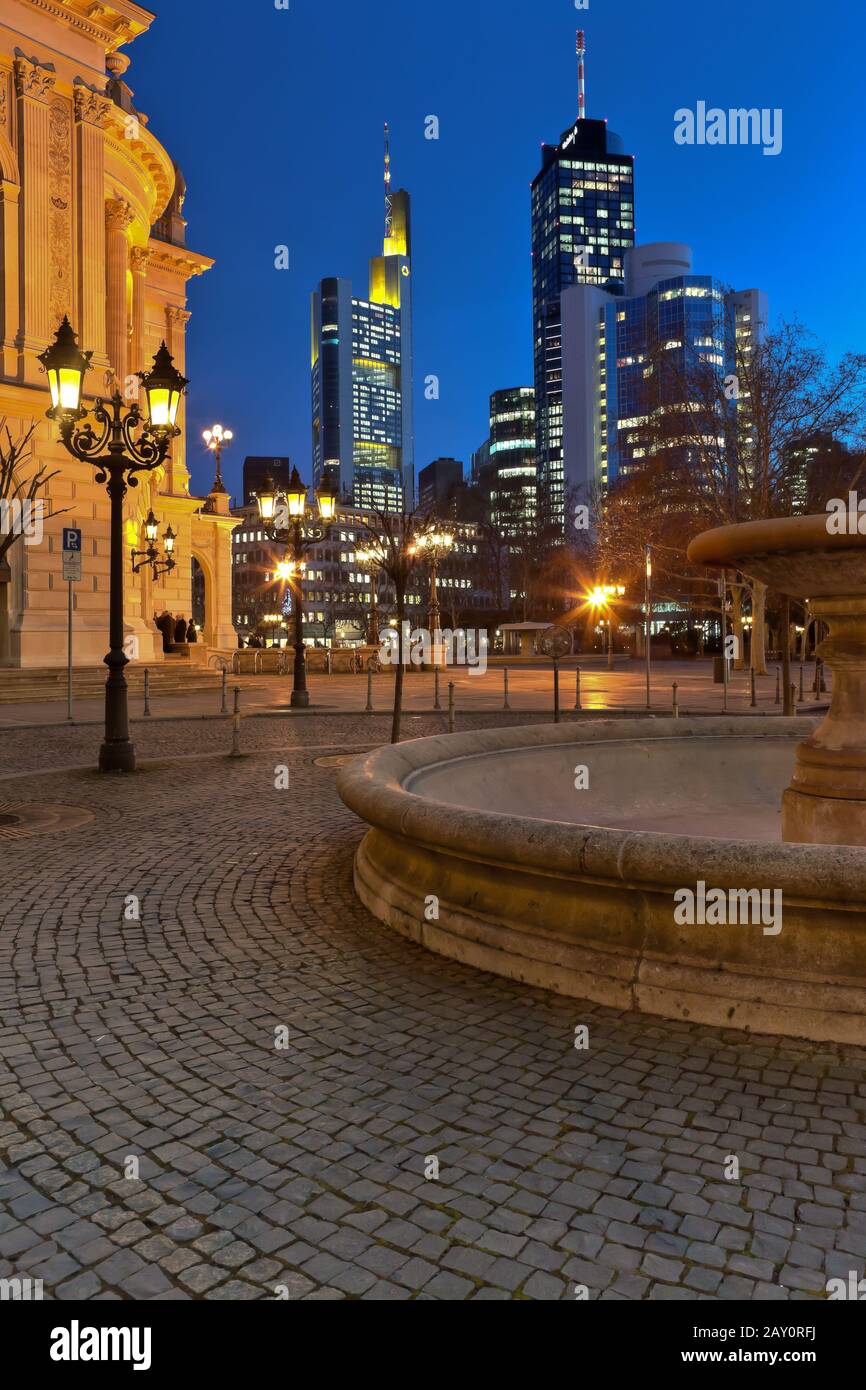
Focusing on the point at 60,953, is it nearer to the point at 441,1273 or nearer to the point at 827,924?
the point at 441,1273

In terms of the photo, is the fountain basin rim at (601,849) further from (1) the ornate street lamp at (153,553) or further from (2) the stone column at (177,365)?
(2) the stone column at (177,365)

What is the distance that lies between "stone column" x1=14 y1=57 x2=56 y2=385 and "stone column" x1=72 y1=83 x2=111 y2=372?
1.15 meters

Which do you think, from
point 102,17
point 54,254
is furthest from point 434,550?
point 102,17

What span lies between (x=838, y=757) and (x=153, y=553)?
36.5 meters

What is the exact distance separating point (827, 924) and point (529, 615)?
305 ft

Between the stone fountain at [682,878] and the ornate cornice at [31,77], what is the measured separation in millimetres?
31897

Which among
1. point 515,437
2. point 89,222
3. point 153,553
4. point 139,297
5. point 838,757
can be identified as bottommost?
point 838,757

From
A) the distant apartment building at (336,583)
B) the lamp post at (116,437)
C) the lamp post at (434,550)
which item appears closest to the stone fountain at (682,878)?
the lamp post at (116,437)

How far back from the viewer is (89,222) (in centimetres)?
3117

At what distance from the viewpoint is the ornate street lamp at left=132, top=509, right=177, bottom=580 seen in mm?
38344

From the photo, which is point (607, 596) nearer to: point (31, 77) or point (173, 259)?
point (173, 259)

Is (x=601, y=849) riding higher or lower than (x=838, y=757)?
lower

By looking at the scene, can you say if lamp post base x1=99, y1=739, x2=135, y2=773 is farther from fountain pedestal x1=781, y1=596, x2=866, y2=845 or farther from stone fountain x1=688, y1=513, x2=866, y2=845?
fountain pedestal x1=781, y1=596, x2=866, y2=845

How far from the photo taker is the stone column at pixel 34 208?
28.9 metres
